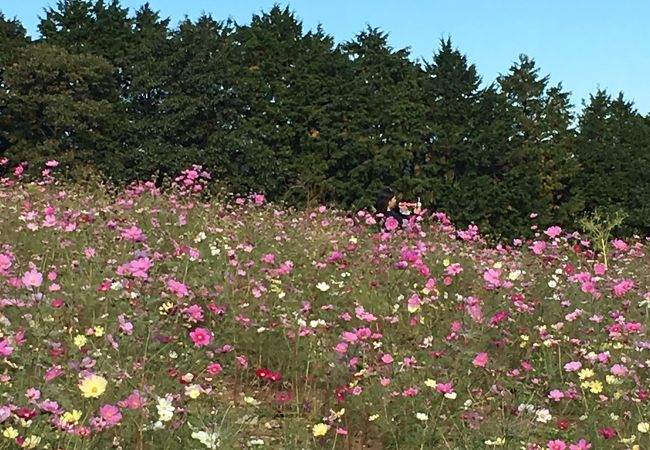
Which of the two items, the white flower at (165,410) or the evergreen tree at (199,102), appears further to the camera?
the evergreen tree at (199,102)

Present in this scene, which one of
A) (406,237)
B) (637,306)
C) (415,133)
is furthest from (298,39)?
(637,306)

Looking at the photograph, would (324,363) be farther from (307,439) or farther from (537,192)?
(537,192)

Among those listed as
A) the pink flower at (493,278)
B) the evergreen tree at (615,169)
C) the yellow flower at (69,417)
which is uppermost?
the evergreen tree at (615,169)

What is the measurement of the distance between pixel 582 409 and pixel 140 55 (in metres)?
18.8

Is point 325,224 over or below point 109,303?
over

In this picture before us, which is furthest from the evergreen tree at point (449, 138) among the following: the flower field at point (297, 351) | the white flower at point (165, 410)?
the white flower at point (165, 410)

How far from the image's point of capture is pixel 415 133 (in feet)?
66.6

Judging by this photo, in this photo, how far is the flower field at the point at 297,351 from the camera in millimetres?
2230

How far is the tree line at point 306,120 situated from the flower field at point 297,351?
1333 cm

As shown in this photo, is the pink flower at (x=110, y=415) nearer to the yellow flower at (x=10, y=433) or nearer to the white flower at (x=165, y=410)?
the white flower at (x=165, y=410)

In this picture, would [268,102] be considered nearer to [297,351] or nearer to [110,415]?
[297,351]

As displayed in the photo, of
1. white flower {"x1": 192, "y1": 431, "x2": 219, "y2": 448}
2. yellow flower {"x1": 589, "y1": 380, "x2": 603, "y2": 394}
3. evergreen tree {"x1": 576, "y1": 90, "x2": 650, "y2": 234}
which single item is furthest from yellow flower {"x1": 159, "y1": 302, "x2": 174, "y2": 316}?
evergreen tree {"x1": 576, "y1": 90, "x2": 650, "y2": 234}

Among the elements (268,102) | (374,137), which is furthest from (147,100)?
(374,137)

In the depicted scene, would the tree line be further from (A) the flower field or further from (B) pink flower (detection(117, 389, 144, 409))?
(B) pink flower (detection(117, 389, 144, 409))
